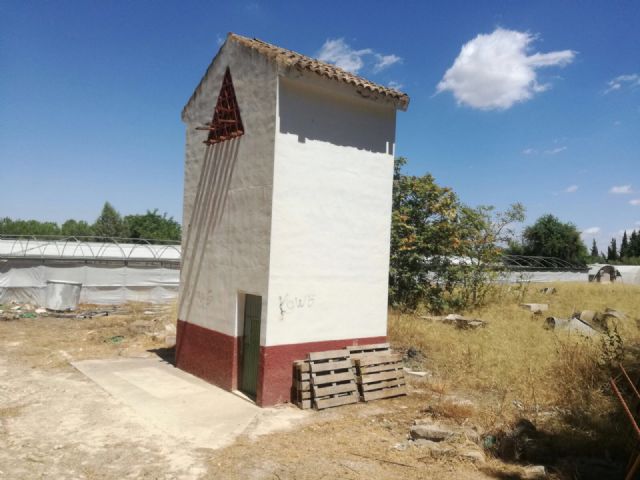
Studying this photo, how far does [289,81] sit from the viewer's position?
9.46 metres

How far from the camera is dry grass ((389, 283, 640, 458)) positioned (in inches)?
327

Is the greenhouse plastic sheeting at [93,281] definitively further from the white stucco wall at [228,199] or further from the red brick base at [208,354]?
the white stucco wall at [228,199]

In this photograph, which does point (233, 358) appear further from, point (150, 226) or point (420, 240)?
point (150, 226)

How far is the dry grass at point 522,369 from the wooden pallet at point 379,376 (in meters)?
0.95

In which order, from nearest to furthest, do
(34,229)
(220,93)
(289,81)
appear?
(289,81) → (220,93) → (34,229)

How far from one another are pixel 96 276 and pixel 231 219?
18.1 metres

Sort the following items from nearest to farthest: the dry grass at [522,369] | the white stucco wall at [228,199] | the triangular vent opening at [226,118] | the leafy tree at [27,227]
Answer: the dry grass at [522,369] < the white stucco wall at [228,199] < the triangular vent opening at [226,118] < the leafy tree at [27,227]

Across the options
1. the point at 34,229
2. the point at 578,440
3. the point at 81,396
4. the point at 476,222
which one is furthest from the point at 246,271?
the point at 34,229

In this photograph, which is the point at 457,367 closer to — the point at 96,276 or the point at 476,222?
the point at 476,222

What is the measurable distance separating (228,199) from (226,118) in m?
1.88

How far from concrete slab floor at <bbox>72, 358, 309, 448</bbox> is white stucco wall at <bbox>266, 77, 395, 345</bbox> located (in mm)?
1456

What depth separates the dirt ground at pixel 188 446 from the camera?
648 cm

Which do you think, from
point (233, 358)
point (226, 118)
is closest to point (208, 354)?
point (233, 358)

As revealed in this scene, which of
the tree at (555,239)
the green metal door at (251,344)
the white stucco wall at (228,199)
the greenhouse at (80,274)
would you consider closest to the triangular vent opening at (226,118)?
the white stucco wall at (228,199)
